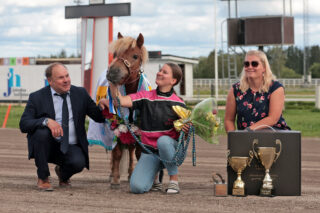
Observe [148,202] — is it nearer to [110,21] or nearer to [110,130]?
[110,130]

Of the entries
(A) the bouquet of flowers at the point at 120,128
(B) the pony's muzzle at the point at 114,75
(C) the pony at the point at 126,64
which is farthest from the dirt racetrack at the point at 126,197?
(B) the pony's muzzle at the point at 114,75

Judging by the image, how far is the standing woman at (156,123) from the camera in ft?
21.0

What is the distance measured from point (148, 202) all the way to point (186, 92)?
3326cm

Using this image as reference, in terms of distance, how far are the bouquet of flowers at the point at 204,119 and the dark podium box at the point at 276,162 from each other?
0.73 feet

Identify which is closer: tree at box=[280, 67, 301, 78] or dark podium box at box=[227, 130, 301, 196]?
dark podium box at box=[227, 130, 301, 196]

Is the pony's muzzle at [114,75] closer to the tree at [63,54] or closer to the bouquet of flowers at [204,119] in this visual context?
the bouquet of flowers at [204,119]

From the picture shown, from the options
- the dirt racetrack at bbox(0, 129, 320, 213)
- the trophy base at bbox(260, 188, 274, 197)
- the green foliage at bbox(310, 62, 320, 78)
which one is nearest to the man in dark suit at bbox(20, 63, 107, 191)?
the dirt racetrack at bbox(0, 129, 320, 213)

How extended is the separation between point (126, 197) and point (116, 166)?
0.75 meters

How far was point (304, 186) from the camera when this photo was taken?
7.09 m

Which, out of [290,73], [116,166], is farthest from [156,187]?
[290,73]

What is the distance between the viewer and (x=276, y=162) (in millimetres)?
6152

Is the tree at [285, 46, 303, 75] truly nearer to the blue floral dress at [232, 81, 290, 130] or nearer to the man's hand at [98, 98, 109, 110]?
the blue floral dress at [232, 81, 290, 130]

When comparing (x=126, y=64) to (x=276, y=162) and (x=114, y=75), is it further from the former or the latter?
(x=276, y=162)

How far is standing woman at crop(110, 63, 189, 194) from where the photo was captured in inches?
252
